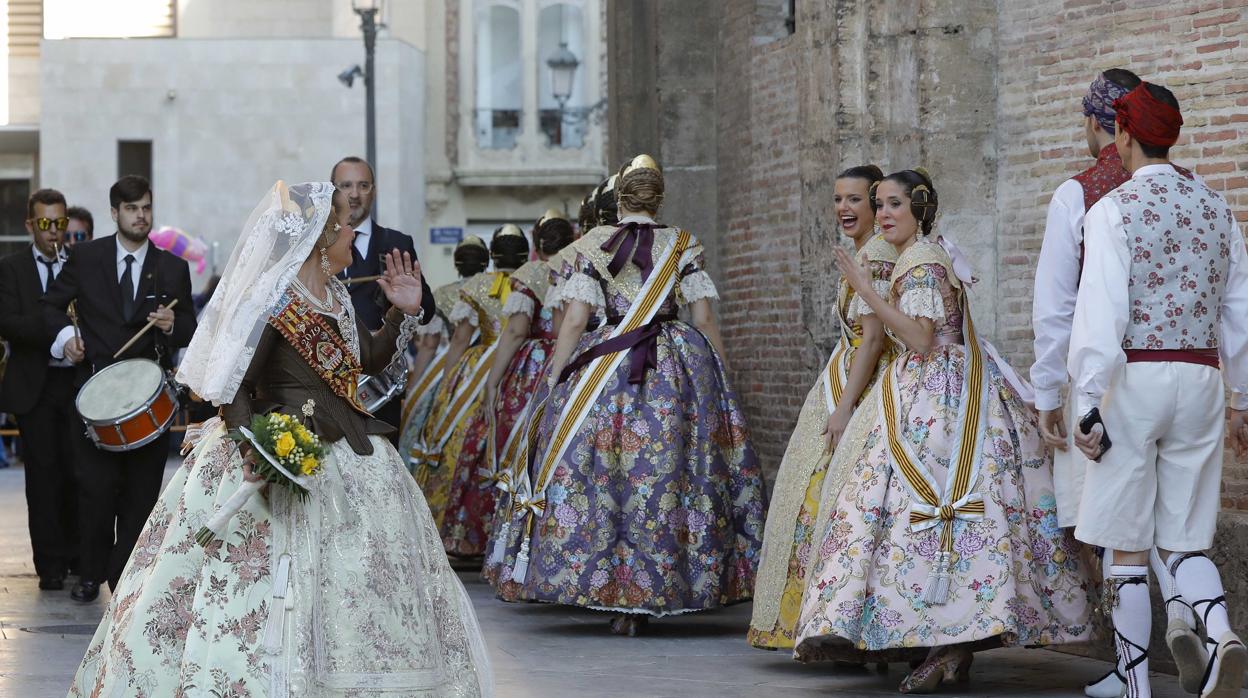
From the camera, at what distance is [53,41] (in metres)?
34.2

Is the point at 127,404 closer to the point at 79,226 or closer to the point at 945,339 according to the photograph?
the point at 79,226

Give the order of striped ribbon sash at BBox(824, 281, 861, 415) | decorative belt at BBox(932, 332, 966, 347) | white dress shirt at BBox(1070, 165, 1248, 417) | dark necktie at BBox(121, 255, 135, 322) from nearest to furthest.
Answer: white dress shirt at BBox(1070, 165, 1248, 417), decorative belt at BBox(932, 332, 966, 347), striped ribbon sash at BBox(824, 281, 861, 415), dark necktie at BBox(121, 255, 135, 322)

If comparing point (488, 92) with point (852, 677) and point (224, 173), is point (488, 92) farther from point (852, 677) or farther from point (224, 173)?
point (852, 677)

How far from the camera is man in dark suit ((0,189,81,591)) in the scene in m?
10.7

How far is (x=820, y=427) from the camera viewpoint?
8273mm

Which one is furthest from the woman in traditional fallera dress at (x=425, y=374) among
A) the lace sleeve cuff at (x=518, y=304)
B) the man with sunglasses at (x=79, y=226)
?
the man with sunglasses at (x=79, y=226)

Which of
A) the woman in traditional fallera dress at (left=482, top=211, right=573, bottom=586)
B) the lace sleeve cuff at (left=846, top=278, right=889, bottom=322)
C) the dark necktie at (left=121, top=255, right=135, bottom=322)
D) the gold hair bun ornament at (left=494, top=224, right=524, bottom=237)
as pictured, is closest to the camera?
the lace sleeve cuff at (left=846, top=278, right=889, bottom=322)

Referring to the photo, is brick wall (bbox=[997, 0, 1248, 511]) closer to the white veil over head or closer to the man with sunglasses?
the white veil over head

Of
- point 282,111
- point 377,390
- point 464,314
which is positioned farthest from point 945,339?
point 282,111

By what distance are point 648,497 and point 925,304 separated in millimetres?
2068

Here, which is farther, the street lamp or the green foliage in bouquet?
the street lamp

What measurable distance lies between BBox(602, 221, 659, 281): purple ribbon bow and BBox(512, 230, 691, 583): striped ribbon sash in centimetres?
5


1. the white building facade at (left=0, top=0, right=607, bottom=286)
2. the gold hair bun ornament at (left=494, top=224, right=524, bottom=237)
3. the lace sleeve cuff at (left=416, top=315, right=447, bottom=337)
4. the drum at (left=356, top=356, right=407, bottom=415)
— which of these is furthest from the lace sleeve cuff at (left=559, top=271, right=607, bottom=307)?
the white building facade at (left=0, top=0, right=607, bottom=286)

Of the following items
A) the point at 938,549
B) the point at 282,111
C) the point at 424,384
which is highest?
the point at 282,111
